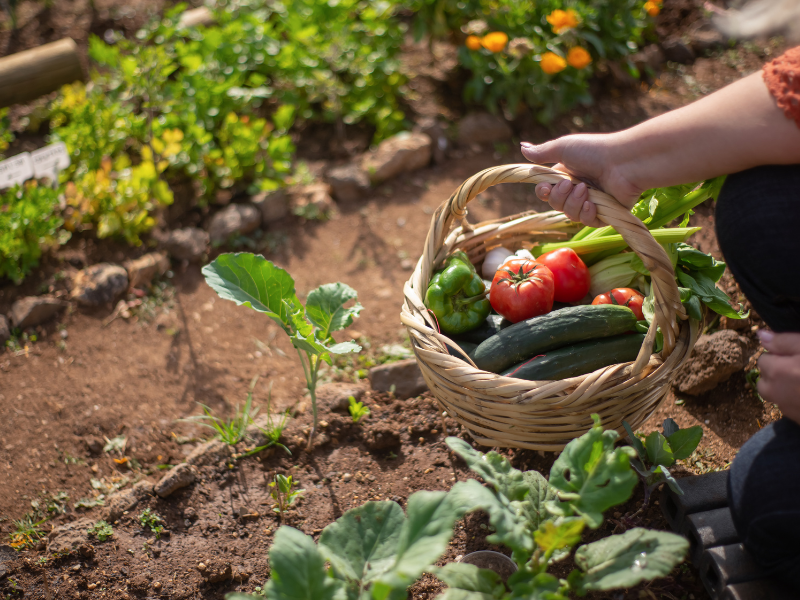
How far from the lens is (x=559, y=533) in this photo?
1315 millimetres

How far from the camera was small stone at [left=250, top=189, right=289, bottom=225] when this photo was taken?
357 cm

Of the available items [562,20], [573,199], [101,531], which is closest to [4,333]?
[101,531]

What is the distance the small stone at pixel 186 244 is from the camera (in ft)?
10.8

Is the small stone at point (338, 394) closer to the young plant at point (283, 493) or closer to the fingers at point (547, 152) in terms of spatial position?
the young plant at point (283, 493)

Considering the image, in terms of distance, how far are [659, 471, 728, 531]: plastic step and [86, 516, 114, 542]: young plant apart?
192 cm

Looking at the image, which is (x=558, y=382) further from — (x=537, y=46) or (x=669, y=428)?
(x=537, y=46)

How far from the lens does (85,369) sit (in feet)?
9.30

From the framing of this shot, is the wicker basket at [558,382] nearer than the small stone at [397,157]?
Yes

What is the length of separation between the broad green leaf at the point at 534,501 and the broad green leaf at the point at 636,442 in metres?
0.31

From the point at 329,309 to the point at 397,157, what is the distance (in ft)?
6.41

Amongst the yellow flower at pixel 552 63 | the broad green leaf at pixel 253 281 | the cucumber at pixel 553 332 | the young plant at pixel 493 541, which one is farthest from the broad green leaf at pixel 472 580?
the yellow flower at pixel 552 63

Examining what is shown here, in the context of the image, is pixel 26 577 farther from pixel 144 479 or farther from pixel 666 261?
pixel 666 261

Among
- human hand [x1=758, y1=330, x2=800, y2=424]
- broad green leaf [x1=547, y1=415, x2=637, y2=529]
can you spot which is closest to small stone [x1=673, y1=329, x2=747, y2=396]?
human hand [x1=758, y1=330, x2=800, y2=424]

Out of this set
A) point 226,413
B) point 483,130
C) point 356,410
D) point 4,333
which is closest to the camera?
point 356,410
